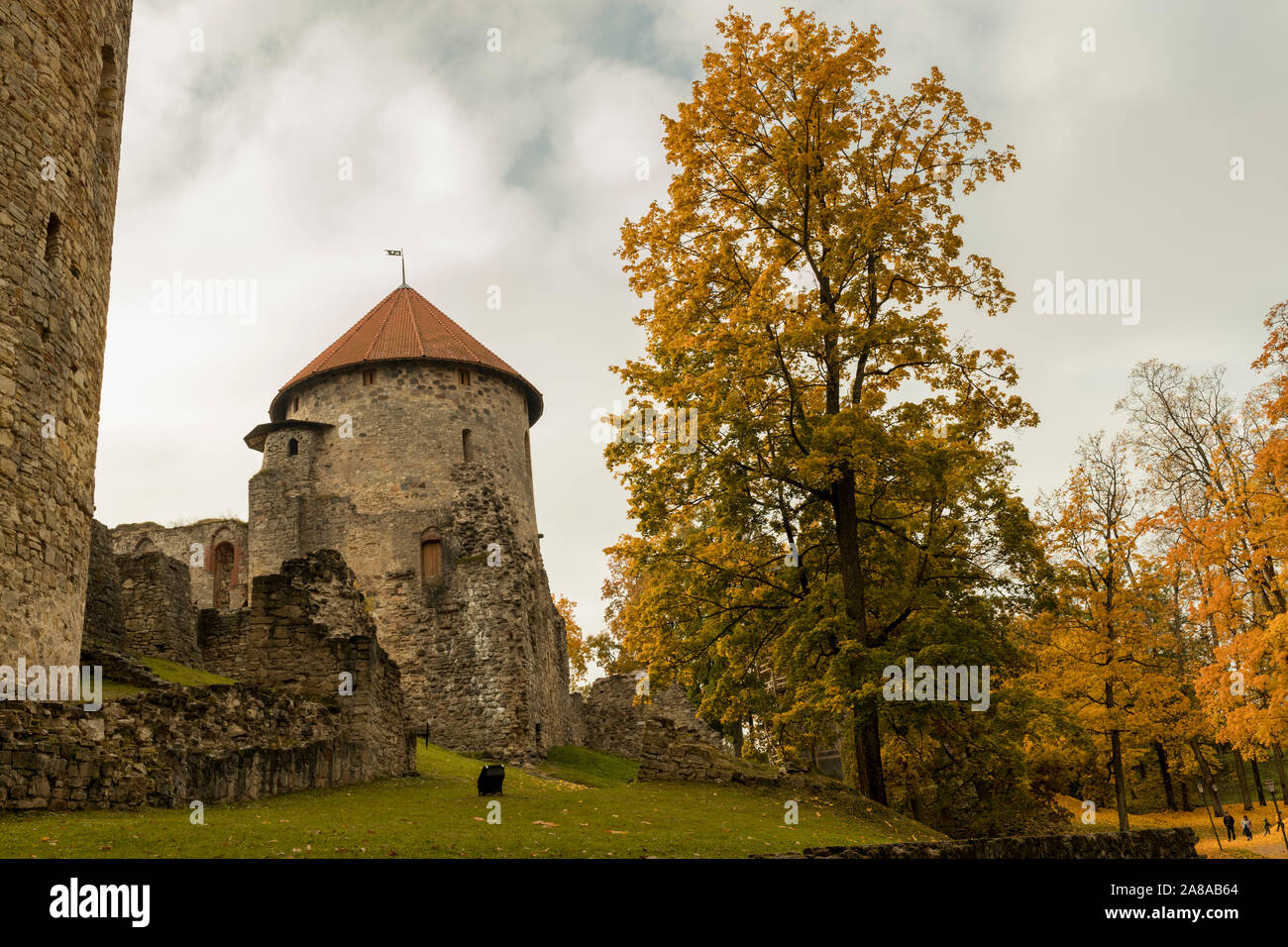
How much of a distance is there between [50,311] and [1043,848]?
13.6m

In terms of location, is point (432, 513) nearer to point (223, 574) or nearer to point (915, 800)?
point (223, 574)

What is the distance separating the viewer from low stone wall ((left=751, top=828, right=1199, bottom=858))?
923 cm

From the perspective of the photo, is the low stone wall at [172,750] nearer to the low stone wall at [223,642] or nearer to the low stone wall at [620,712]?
the low stone wall at [223,642]

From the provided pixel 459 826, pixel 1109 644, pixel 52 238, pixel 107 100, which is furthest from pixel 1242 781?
pixel 107 100

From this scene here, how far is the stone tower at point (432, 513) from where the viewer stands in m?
30.7

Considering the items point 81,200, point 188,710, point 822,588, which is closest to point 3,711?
point 188,710

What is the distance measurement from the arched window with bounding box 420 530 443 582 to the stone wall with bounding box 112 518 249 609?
7.03 meters

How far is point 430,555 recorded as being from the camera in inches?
1329

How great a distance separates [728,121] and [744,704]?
9.87 metres

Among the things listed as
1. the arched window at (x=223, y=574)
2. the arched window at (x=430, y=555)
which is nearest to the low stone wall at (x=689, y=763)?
the arched window at (x=430, y=555)

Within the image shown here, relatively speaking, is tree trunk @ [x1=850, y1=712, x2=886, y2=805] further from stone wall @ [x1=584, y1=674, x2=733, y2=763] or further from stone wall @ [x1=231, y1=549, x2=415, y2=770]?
stone wall @ [x1=584, y1=674, x2=733, y2=763]

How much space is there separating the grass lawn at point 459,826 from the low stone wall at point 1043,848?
1.59 meters
